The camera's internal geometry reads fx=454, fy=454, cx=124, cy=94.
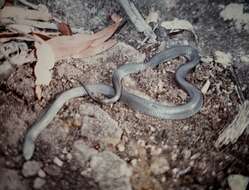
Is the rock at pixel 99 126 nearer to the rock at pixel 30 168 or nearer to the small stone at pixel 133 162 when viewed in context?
the small stone at pixel 133 162

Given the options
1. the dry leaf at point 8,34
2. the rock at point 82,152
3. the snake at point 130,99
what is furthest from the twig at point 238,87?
the dry leaf at point 8,34

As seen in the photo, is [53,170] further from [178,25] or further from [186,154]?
[178,25]

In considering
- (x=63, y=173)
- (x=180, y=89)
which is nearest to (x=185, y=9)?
(x=180, y=89)

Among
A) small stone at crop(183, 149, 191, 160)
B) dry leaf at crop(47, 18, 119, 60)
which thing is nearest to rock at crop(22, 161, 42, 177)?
small stone at crop(183, 149, 191, 160)

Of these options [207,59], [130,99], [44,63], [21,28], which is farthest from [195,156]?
[21,28]

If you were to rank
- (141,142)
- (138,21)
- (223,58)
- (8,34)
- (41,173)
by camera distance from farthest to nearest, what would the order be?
(138,21), (223,58), (8,34), (141,142), (41,173)

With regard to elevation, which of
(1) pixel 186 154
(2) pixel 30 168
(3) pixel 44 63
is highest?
(3) pixel 44 63
